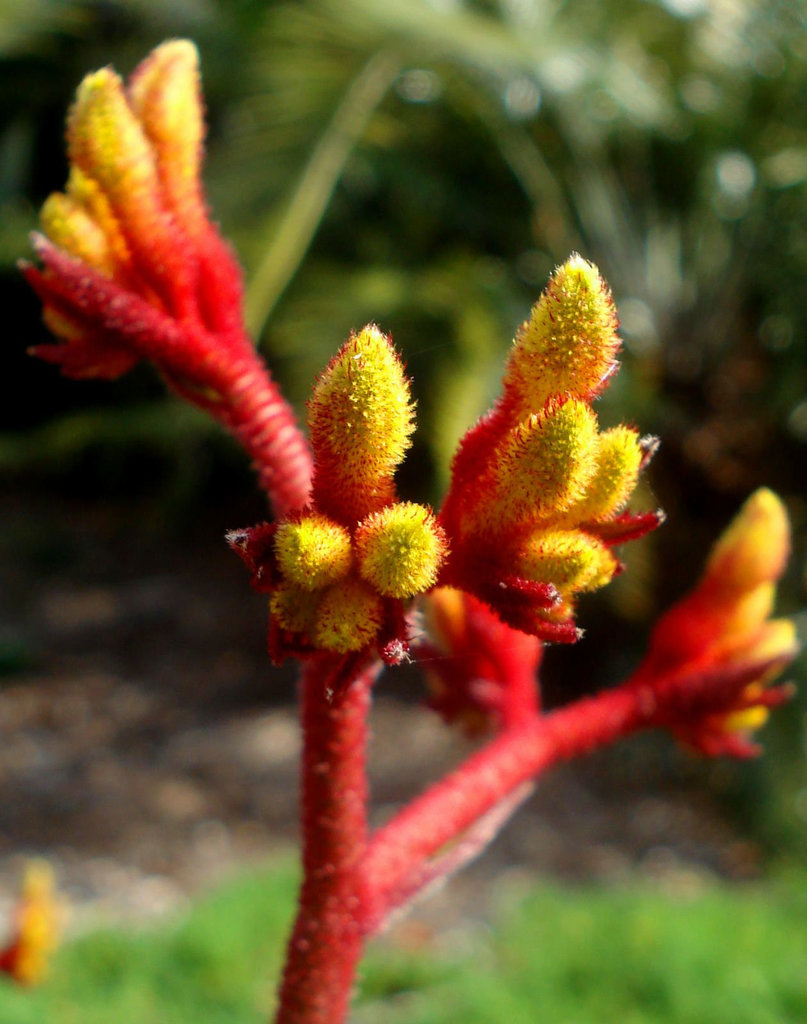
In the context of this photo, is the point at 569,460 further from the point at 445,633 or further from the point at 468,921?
the point at 468,921

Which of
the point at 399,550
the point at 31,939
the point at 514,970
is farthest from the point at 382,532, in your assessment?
the point at 514,970

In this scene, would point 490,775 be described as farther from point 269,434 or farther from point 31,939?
point 31,939

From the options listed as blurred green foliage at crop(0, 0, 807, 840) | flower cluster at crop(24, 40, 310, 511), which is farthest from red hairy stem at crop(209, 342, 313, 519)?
blurred green foliage at crop(0, 0, 807, 840)

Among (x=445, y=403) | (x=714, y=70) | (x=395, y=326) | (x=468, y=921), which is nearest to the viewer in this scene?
(x=468, y=921)

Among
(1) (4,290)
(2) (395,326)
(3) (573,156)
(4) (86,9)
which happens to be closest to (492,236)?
(3) (573,156)

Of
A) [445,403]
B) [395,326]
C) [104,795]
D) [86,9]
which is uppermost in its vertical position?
[86,9]

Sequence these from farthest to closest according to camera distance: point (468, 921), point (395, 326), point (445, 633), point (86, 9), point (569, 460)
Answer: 1. point (86, 9)
2. point (395, 326)
3. point (468, 921)
4. point (445, 633)
5. point (569, 460)

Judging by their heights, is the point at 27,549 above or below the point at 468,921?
above
